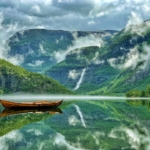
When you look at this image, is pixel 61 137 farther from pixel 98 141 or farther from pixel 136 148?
pixel 136 148

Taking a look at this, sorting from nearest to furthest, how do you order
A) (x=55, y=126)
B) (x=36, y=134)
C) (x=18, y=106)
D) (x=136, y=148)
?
1. (x=136, y=148)
2. (x=36, y=134)
3. (x=55, y=126)
4. (x=18, y=106)

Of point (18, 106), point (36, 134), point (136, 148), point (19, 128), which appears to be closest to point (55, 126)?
point (19, 128)

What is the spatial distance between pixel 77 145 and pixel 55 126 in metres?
18.2

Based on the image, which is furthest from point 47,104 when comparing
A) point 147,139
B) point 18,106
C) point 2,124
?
point 147,139

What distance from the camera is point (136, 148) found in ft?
112

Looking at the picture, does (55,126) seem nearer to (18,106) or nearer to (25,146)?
(25,146)

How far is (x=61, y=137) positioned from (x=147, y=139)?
10.3m

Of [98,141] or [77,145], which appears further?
[98,141]

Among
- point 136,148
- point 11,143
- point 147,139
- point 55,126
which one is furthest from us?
point 55,126

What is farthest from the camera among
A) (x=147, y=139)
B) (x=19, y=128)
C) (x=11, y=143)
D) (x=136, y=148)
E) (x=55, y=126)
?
(x=55, y=126)

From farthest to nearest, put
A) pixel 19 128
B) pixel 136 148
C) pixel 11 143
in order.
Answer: pixel 19 128
pixel 11 143
pixel 136 148

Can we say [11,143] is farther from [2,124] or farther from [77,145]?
[2,124]

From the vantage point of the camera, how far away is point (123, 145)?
3606 centimetres

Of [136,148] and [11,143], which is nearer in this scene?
[136,148]
